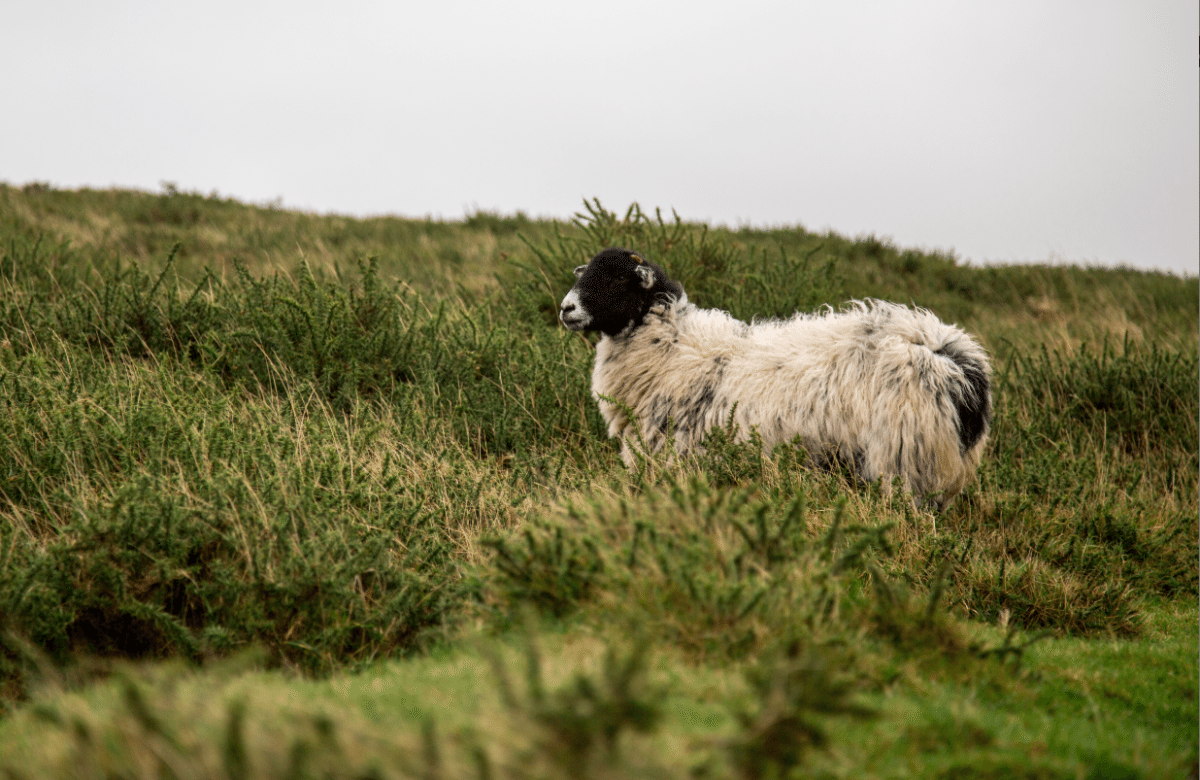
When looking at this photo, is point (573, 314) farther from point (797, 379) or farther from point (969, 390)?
point (969, 390)

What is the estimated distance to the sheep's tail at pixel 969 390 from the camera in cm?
469

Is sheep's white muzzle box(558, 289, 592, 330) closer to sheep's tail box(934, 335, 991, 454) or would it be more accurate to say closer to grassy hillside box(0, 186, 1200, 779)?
grassy hillside box(0, 186, 1200, 779)

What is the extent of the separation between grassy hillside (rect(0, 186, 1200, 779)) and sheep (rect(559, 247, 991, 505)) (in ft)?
1.06

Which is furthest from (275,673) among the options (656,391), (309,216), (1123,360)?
(309,216)

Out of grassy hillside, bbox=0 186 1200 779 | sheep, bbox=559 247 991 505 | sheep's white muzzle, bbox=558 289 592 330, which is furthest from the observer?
sheep's white muzzle, bbox=558 289 592 330

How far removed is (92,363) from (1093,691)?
A: 6.81 meters

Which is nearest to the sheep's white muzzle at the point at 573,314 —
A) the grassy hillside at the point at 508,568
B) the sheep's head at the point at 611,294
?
the sheep's head at the point at 611,294

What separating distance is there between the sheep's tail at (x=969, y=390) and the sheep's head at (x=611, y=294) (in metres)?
2.12

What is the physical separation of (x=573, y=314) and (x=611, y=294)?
37 cm

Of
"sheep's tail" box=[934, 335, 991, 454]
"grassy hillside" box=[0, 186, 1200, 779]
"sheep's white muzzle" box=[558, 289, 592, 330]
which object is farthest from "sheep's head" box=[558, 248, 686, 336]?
"sheep's tail" box=[934, 335, 991, 454]

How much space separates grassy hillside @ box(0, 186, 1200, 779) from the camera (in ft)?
5.94

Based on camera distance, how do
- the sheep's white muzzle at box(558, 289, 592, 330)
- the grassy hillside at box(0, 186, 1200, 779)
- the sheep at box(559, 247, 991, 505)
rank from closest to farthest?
the grassy hillside at box(0, 186, 1200, 779), the sheep at box(559, 247, 991, 505), the sheep's white muzzle at box(558, 289, 592, 330)

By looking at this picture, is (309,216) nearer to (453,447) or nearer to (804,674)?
(453,447)

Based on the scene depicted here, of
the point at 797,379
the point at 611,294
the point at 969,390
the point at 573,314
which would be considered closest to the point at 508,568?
the point at 797,379
